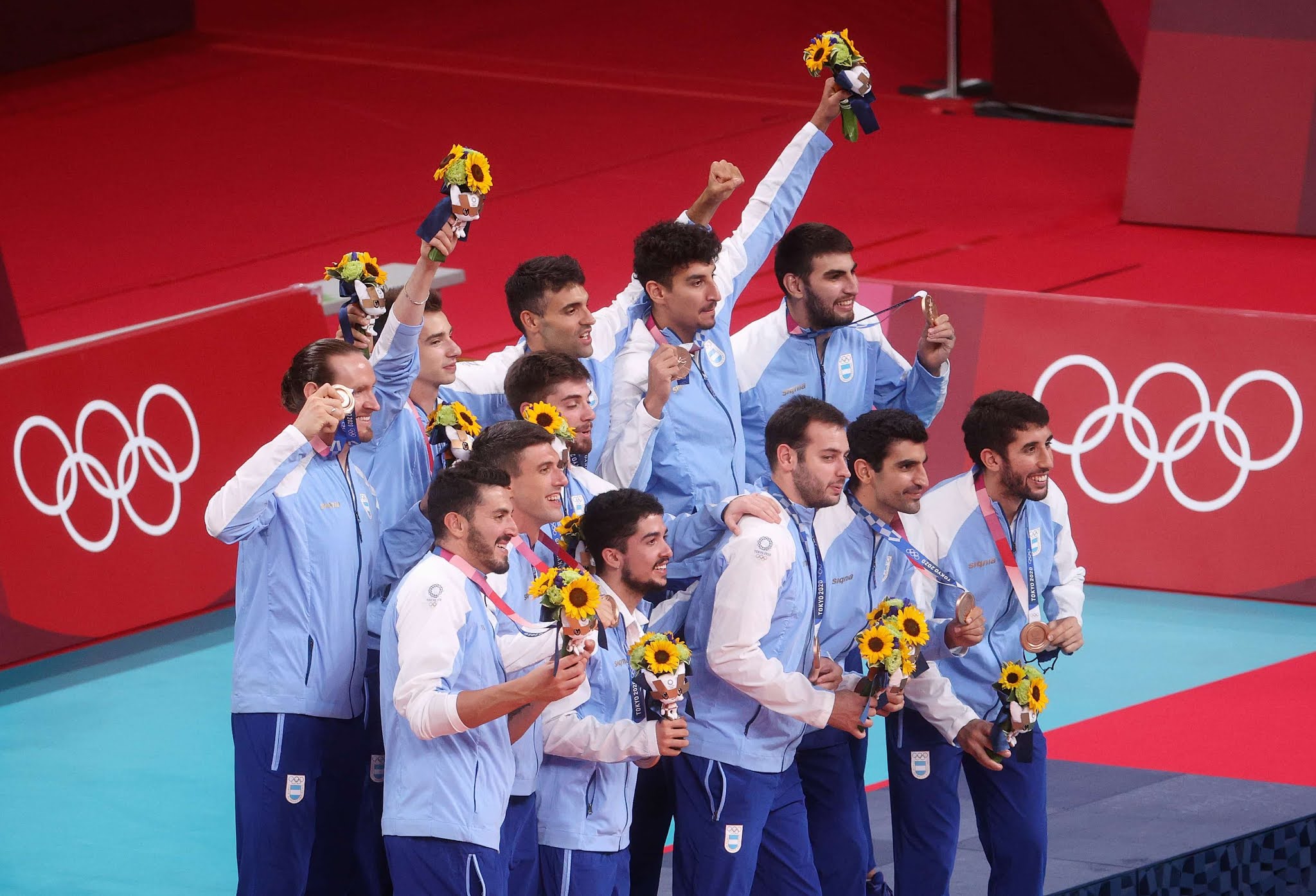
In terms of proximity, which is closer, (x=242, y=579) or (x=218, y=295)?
(x=242, y=579)

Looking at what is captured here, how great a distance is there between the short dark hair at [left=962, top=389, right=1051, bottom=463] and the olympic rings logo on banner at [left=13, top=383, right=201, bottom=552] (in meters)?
5.01

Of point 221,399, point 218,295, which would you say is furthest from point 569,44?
point 221,399

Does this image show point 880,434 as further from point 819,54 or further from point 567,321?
point 819,54

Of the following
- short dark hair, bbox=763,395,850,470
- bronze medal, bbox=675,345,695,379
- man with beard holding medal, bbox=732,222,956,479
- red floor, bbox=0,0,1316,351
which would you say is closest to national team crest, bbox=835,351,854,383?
man with beard holding medal, bbox=732,222,956,479

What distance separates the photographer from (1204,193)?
1577 cm

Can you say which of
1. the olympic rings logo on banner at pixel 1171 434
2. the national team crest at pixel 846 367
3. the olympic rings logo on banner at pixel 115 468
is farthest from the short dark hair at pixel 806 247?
the olympic rings logo on banner at pixel 115 468

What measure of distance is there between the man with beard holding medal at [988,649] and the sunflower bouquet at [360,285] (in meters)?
2.23

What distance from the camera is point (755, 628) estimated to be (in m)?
6.77

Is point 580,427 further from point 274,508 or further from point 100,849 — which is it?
point 100,849

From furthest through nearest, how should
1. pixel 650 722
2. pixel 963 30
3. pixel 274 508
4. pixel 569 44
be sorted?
pixel 569 44 → pixel 963 30 → pixel 274 508 → pixel 650 722

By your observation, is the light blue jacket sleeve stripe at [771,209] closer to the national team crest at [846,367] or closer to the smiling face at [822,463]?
the national team crest at [846,367]

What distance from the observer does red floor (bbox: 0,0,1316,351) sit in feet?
50.5

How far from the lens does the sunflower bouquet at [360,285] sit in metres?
7.46

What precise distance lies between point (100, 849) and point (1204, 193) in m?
10.5
